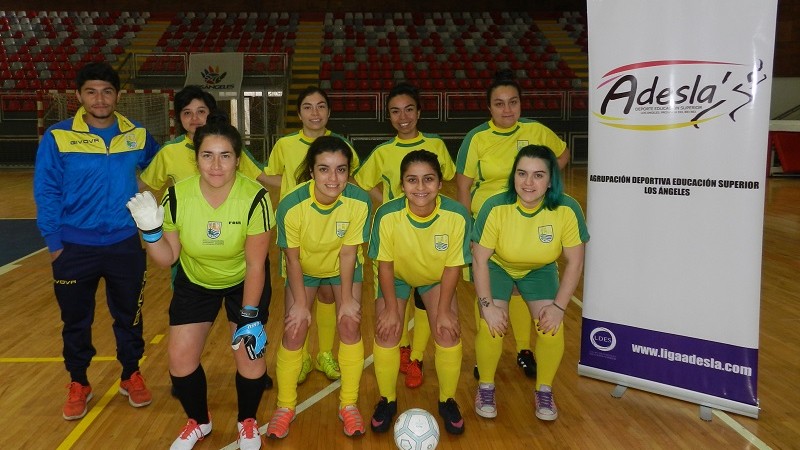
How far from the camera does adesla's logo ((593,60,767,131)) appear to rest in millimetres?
3549

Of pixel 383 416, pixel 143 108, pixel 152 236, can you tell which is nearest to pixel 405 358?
pixel 383 416

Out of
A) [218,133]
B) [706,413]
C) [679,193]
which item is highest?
[218,133]

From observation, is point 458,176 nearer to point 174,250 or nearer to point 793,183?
point 174,250

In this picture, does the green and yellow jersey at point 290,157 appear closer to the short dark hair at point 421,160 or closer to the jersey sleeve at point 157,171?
the jersey sleeve at point 157,171

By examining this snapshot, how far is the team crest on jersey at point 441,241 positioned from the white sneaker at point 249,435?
4.33ft

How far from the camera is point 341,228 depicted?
373 centimetres

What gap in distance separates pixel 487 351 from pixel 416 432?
780 millimetres

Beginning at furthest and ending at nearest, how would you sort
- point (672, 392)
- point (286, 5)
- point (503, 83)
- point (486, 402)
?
point (286, 5)
point (503, 83)
point (672, 392)
point (486, 402)

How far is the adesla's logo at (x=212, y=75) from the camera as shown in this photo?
62.4ft

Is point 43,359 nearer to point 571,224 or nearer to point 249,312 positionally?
point 249,312

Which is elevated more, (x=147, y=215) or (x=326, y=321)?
(x=147, y=215)

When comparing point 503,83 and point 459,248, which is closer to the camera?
point 459,248

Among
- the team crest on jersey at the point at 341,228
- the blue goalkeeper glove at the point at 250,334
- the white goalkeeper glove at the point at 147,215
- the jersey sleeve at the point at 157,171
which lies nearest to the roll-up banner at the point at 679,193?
the team crest on jersey at the point at 341,228

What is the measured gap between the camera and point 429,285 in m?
3.92
